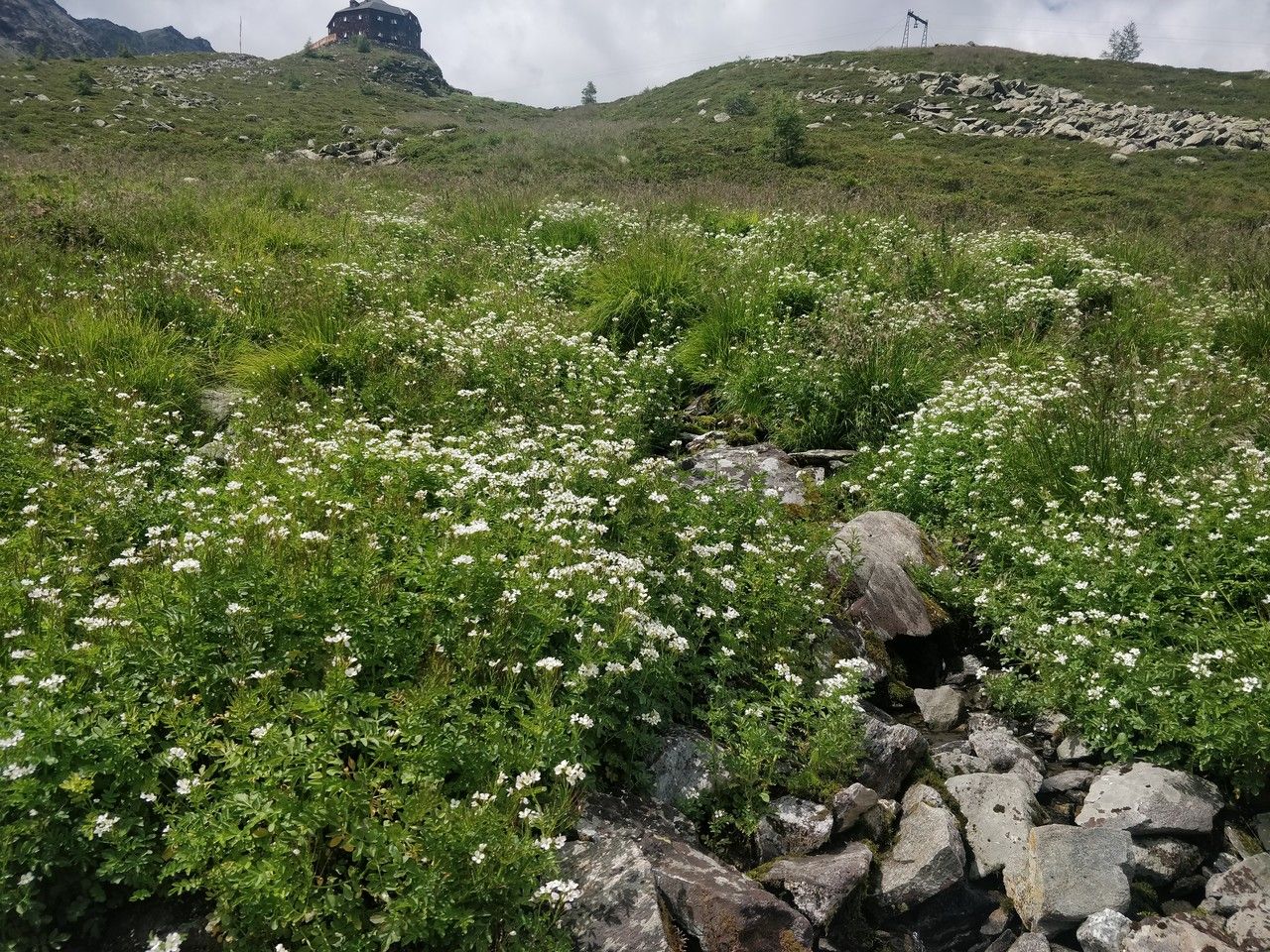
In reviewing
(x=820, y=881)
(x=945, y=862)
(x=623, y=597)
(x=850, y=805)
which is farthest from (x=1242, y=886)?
(x=623, y=597)

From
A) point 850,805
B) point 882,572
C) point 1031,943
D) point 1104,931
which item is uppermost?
point 882,572

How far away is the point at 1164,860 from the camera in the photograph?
145 inches

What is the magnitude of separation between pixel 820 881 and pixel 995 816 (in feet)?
4.10

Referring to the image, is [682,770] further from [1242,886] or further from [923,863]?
[1242,886]

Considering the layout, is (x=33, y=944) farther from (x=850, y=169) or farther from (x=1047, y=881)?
(x=850, y=169)

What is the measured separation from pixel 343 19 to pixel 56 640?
536 ft

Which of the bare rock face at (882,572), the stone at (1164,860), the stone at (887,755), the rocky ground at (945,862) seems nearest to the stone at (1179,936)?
the rocky ground at (945,862)

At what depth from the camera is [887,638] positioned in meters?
5.19

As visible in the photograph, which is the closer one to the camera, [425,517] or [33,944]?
[33,944]

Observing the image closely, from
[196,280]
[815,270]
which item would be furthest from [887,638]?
[196,280]

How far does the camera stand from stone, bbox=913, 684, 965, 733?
4.79 m

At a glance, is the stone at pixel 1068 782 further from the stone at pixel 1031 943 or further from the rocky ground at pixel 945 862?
the stone at pixel 1031 943

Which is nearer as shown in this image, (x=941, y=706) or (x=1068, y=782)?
(x=1068, y=782)

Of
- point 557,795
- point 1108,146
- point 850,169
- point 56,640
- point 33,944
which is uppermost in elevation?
point 1108,146
